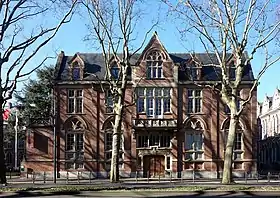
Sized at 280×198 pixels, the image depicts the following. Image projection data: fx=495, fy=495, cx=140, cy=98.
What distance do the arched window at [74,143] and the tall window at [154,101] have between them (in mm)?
6728

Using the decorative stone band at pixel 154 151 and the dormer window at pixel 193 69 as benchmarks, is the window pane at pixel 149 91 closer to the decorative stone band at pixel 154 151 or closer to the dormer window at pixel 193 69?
the dormer window at pixel 193 69

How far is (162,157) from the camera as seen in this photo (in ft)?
172

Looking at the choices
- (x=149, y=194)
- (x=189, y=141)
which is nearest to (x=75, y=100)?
(x=189, y=141)

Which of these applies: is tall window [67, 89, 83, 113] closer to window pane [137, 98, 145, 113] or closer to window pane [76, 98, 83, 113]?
window pane [76, 98, 83, 113]

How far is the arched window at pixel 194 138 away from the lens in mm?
52656

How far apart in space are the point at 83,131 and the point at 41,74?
73.2 feet

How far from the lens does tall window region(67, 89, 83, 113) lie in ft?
176

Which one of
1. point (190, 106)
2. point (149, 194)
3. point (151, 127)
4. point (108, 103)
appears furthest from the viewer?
point (108, 103)

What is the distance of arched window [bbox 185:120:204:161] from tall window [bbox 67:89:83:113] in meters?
11.8

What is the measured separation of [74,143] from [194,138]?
42.2ft

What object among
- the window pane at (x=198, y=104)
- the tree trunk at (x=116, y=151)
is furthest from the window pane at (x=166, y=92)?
the tree trunk at (x=116, y=151)

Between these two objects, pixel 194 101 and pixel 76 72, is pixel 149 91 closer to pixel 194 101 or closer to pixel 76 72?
pixel 194 101

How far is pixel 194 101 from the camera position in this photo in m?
53.4

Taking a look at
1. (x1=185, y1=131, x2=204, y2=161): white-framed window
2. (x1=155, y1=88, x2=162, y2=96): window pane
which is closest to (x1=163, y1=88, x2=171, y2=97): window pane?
(x1=155, y1=88, x2=162, y2=96): window pane
